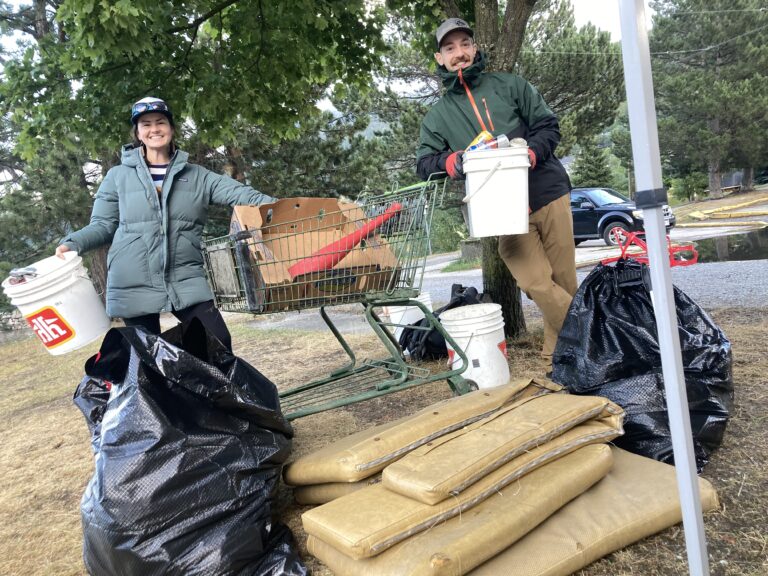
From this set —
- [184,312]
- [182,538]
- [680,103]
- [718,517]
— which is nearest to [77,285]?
[184,312]

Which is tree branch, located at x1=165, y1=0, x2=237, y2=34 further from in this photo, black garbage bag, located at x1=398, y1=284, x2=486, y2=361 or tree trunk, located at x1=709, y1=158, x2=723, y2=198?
tree trunk, located at x1=709, y1=158, x2=723, y2=198

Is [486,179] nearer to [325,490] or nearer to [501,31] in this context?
[325,490]

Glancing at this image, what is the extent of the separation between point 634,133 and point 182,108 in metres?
4.60

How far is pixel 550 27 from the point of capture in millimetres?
19078

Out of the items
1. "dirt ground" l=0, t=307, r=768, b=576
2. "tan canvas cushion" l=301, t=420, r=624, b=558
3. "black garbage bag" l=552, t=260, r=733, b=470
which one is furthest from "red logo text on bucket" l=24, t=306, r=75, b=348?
"black garbage bag" l=552, t=260, r=733, b=470

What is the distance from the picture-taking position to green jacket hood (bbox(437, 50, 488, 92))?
3342 mm

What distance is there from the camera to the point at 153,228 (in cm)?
295

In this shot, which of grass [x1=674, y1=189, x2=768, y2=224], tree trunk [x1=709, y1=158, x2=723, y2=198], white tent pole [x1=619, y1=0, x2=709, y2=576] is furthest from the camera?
tree trunk [x1=709, y1=158, x2=723, y2=198]

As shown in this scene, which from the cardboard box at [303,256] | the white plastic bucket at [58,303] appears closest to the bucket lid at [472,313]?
the cardboard box at [303,256]

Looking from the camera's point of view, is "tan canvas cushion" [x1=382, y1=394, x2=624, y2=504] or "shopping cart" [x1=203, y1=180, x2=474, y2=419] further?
"shopping cart" [x1=203, y1=180, x2=474, y2=419]

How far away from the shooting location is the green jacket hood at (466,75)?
3.34 meters

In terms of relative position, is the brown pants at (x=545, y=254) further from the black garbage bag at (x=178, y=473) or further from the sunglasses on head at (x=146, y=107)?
the sunglasses on head at (x=146, y=107)

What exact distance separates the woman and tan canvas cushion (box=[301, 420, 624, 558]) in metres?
1.40

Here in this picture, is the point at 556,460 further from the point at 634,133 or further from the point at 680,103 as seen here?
the point at 680,103
